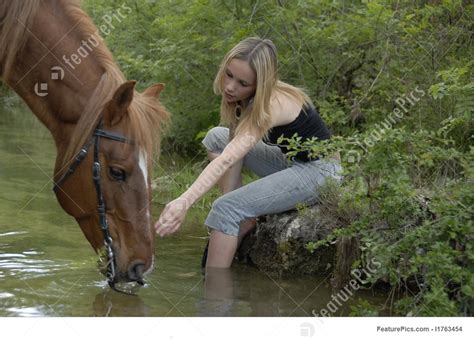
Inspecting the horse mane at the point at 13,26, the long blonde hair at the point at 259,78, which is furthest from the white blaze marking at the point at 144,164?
the long blonde hair at the point at 259,78

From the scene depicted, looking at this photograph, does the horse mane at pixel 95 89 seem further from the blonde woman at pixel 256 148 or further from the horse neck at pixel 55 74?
the blonde woman at pixel 256 148

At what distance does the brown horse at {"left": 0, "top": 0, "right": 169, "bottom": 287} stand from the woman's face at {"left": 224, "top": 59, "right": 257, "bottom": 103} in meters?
0.99

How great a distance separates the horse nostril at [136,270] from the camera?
156 inches

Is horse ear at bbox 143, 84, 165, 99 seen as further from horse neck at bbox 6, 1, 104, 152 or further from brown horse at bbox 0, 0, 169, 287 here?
horse neck at bbox 6, 1, 104, 152

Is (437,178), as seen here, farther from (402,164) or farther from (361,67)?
(361,67)

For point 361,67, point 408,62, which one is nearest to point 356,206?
point 408,62

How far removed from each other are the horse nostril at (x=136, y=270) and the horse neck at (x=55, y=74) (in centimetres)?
77

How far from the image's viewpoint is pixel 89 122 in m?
3.88

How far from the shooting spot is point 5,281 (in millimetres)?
4664

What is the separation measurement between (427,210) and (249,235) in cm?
159

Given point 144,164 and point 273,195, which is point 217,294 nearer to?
point 273,195

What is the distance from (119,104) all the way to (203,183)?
968 mm
